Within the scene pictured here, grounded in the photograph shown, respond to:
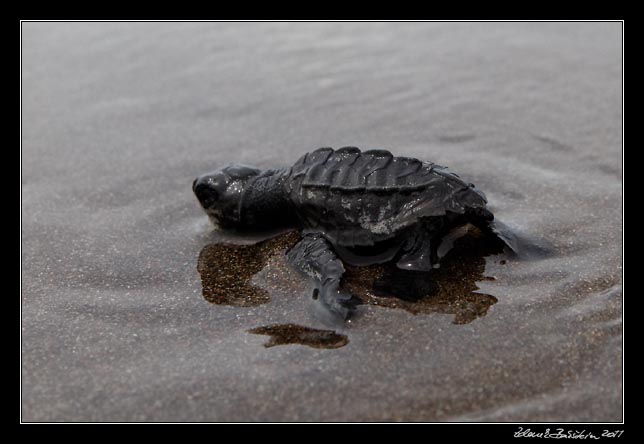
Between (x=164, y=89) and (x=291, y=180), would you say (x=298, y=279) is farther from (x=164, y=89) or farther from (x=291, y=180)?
(x=164, y=89)

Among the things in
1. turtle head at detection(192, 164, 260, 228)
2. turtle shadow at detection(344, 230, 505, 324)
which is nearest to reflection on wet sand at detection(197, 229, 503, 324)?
turtle shadow at detection(344, 230, 505, 324)

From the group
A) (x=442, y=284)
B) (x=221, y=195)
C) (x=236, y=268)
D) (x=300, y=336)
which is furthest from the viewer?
(x=221, y=195)

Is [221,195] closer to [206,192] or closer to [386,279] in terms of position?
[206,192]

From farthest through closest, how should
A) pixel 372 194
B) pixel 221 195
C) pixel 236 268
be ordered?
1. pixel 221 195
2. pixel 236 268
3. pixel 372 194

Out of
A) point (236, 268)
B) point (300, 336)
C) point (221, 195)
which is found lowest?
point (300, 336)

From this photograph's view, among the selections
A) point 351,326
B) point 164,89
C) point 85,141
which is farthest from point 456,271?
point 164,89

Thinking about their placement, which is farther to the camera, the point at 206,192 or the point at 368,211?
the point at 206,192

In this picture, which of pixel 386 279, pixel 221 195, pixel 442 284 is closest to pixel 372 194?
pixel 386 279

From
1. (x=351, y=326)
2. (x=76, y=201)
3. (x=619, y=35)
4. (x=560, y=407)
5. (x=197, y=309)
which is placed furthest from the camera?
(x=619, y=35)
